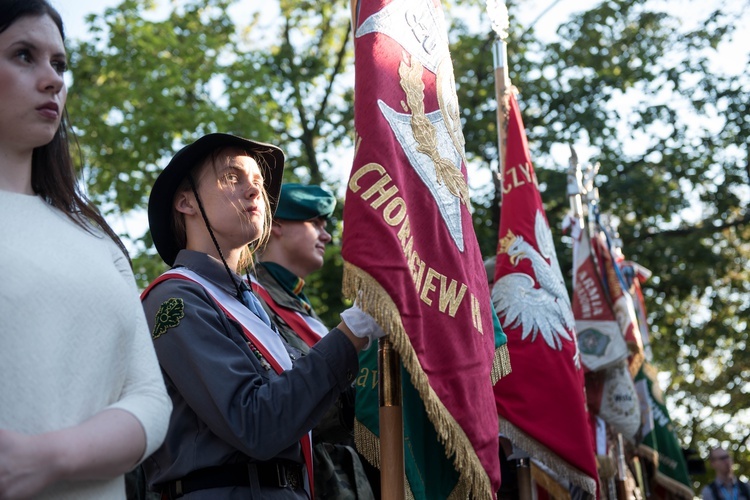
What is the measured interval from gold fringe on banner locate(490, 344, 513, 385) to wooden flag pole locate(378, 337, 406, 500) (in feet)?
1.47

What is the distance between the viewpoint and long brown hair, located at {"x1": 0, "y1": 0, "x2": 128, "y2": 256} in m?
1.79

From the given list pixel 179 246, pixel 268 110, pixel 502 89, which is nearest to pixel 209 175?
pixel 179 246

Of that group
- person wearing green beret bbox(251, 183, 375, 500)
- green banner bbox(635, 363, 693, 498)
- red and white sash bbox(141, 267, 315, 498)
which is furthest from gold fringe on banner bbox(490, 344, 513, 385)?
green banner bbox(635, 363, 693, 498)

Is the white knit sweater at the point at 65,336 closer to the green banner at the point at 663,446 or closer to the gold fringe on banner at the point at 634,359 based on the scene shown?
the gold fringe on banner at the point at 634,359

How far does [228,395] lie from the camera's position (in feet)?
7.77

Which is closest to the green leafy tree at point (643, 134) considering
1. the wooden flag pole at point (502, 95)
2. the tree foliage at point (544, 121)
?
the tree foliage at point (544, 121)

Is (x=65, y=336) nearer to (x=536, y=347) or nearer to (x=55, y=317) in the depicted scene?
(x=55, y=317)

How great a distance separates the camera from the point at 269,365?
2.65m

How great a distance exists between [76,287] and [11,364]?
0.17m

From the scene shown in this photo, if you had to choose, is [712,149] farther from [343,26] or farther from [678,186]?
[343,26]

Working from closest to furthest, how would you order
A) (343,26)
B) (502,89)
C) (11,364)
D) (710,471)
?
(11,364)
(502,89)
(343,26)
(710,471)

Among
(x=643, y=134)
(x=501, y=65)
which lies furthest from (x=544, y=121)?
(x=501, y=65)

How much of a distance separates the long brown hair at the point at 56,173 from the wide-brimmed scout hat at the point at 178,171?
944 millimetres

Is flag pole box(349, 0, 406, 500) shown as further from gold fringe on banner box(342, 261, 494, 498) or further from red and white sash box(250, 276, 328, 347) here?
red and white sash box(250, 276, 328, 347)
